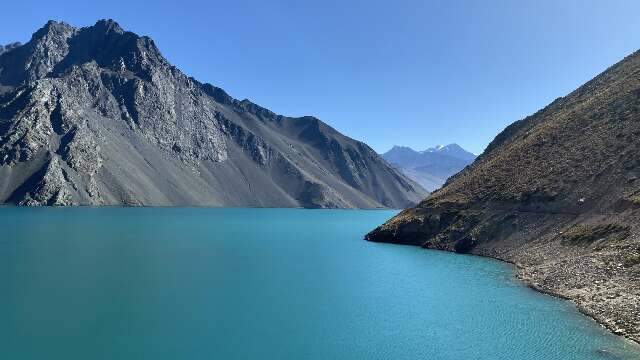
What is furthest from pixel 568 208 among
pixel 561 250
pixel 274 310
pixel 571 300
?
pixel 274 310

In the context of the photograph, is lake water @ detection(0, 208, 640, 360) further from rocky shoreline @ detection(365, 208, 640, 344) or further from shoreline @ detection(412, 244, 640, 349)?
rocky shoreline @ detection(365, 208, 640, 344)

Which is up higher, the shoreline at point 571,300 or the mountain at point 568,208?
the mountain at point 568,208

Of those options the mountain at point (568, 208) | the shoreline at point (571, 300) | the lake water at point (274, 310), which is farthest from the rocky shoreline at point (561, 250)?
→ the lake water at point (274, 310)

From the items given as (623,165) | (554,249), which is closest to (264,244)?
(554,249)

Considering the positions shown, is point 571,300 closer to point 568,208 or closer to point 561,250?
point 561,250

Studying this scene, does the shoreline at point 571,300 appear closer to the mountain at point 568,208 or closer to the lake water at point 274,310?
A: the mountain at point 568,208
